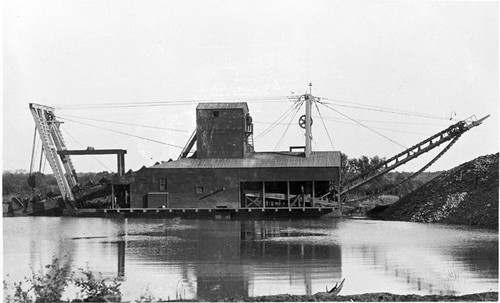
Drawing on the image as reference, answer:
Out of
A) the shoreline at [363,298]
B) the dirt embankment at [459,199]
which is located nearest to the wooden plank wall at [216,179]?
the dirt embankment at [459,199]

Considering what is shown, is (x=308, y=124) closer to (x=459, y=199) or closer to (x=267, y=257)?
(x=459, y=199)

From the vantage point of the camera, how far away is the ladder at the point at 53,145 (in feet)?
104

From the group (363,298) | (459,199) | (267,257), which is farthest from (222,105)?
(363,298)

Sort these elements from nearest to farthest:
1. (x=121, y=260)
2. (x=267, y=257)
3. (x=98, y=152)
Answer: (x=121, y=260) < (x=267, y=257) < (x=98, y=152)

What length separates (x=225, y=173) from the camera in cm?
3222

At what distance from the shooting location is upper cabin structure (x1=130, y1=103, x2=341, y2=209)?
105 feet

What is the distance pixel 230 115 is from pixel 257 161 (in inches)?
107

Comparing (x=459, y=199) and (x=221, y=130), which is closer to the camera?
(x=459, y=199)

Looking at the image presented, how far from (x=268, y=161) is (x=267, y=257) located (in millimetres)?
16375

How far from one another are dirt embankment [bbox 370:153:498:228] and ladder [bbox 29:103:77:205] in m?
16.1

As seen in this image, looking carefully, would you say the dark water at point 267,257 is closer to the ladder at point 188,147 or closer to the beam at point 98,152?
the beam at point 98,152

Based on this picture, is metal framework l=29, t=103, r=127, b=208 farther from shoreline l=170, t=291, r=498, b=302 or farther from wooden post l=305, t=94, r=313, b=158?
shoreline l=170, t=291, r=498, b=302

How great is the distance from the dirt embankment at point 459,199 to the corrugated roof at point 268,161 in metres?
3.91

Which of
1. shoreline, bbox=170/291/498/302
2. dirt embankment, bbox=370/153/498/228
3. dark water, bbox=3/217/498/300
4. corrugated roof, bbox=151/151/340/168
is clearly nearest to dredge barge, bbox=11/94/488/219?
corrugated roof, bbox=151/151/340/168
